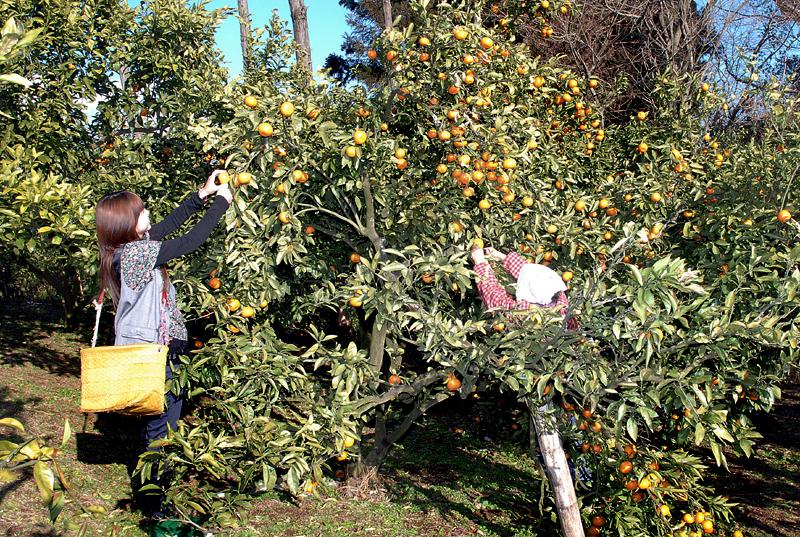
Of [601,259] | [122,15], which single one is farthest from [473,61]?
[122,15]

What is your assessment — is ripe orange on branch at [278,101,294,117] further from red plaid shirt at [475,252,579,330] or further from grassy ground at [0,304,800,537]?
grassy ground at [0,304,800,537]

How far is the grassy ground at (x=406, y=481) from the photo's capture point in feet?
12.8

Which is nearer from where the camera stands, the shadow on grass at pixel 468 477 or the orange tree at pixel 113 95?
the orange tree at pixel 113 95

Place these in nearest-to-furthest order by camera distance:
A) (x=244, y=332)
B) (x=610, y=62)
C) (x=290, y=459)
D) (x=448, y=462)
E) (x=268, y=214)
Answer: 1. (x=290, y=459)
2. (x=268, y=214)
3. (x=244, y=332)
4. (x=448, y=462)
5. (x=610, y=62)

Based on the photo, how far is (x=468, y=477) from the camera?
17.6 feet

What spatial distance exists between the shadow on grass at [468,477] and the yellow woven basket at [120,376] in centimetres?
231

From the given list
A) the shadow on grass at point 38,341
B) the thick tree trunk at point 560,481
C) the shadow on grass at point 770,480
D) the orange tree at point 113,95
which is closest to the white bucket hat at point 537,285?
the thick tree trunk at point 560,481

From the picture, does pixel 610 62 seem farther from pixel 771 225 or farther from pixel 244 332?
pixel 244 332

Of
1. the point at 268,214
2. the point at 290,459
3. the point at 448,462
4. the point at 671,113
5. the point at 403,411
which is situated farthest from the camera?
the point at 403,411

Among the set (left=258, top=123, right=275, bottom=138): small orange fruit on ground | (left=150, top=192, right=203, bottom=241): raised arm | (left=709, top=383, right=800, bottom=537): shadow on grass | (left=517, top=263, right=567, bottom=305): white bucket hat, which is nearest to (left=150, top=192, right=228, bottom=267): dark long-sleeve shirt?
(left=150, top=192, right=203, bottom=241): raised arm

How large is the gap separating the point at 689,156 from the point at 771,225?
1.22 m

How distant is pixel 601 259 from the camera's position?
3717 millimetres

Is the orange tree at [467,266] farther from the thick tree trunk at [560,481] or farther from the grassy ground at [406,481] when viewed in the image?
the grassy ground at [406,481]

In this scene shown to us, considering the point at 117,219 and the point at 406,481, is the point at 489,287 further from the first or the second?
the point at 406,481
